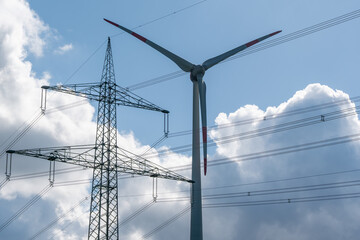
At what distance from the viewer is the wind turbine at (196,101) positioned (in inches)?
2581

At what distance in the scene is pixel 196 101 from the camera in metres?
70.7

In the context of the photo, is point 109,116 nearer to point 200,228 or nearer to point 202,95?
point 202,95

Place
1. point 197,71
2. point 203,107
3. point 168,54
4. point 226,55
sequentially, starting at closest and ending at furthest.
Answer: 1. point 203,107
2. point 197,71
3. point 226,55
4. point 168,54

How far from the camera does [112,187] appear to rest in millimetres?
62250

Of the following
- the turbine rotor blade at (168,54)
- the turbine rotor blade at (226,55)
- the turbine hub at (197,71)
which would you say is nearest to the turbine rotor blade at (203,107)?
the turbine hub at (197,71)

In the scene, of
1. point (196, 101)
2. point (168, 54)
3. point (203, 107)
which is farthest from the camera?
point (168, 54)

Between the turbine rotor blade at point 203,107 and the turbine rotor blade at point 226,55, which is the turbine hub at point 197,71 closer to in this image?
the turbine rotor blade at point 203,107

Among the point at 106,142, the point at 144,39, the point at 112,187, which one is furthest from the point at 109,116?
the point at 144,39

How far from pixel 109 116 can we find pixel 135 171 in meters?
8.13

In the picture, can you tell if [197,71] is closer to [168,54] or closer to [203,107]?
[203,107]

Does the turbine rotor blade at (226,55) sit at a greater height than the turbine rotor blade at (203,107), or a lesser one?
greater

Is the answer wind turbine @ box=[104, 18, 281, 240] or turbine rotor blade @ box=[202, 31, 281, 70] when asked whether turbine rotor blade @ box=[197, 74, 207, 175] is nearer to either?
wind turbine @ box=[104, 18, 281, 240]

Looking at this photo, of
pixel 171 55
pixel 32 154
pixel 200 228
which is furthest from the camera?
pixel 171 55

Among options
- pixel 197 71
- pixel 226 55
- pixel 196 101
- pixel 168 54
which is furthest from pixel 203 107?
pixel 168 54
